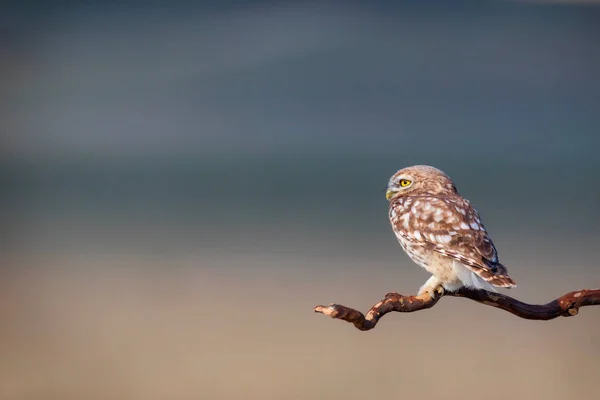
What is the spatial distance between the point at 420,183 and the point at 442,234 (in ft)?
0.79

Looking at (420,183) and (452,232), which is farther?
(420,183)

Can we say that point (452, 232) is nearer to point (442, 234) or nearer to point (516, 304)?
point (442, 234)

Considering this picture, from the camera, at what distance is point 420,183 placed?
6.52 feet

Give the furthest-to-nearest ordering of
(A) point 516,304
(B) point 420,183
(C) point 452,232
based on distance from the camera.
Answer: (B) point 420,183 → (C) point 452,232 → (A) point 516,304

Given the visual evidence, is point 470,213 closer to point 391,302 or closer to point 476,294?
point 476,294

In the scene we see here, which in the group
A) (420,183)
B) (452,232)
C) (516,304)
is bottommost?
(516,304)

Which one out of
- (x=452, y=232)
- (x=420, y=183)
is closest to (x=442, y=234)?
(x=452, y=232)

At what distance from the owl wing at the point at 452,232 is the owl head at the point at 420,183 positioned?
49mm

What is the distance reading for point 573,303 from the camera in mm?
1497

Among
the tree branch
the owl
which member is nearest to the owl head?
the owl

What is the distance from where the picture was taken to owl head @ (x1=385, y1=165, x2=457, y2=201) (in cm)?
195

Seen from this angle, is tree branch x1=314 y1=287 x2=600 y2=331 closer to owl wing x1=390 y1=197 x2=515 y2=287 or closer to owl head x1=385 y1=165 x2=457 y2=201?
owl wing x1=390 y1=197 x2=515 y2=287

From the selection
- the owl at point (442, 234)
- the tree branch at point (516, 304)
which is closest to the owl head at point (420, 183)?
the owl at point (442, 234)

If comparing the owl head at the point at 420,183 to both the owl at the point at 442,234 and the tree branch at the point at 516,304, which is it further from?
the tree branch at the point at 516,304
